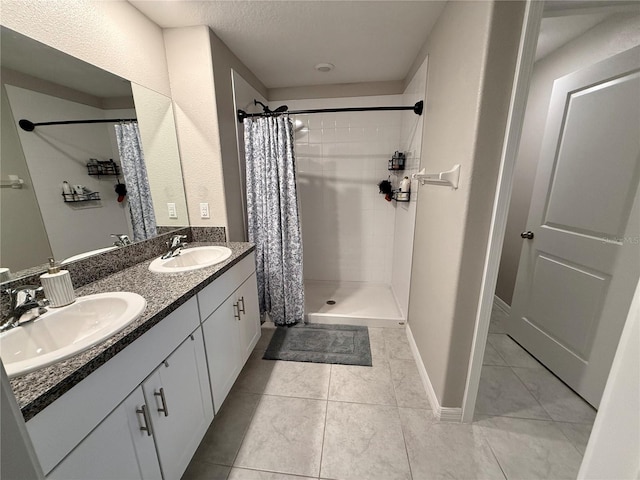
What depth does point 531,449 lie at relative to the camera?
1242 mm

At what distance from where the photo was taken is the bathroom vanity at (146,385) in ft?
1.95

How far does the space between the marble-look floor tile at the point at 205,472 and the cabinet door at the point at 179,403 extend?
0.16 meters

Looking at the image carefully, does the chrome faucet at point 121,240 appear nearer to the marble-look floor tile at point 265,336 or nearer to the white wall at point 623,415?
the marble-look floor tile at point 265,336

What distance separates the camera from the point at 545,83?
1914mm

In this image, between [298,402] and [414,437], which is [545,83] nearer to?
[414,437]

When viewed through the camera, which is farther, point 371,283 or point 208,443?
point 371,283

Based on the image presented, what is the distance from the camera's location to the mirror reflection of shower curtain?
4.54 feet

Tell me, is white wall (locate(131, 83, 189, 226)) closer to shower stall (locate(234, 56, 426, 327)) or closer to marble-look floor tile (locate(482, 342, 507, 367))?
shower stall (locate(234, 56, 426, 327))

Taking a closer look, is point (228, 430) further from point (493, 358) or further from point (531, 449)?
point (493, 358)

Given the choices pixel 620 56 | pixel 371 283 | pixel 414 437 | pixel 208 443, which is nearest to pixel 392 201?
pixel 371 283

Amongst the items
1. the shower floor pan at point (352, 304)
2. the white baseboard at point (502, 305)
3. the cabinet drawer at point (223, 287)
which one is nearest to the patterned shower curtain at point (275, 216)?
the shower floor pan at point (352, 304)

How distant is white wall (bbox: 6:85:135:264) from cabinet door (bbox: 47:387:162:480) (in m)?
0.79

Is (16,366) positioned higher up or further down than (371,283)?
higher up

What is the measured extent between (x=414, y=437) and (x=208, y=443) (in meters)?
1.11
